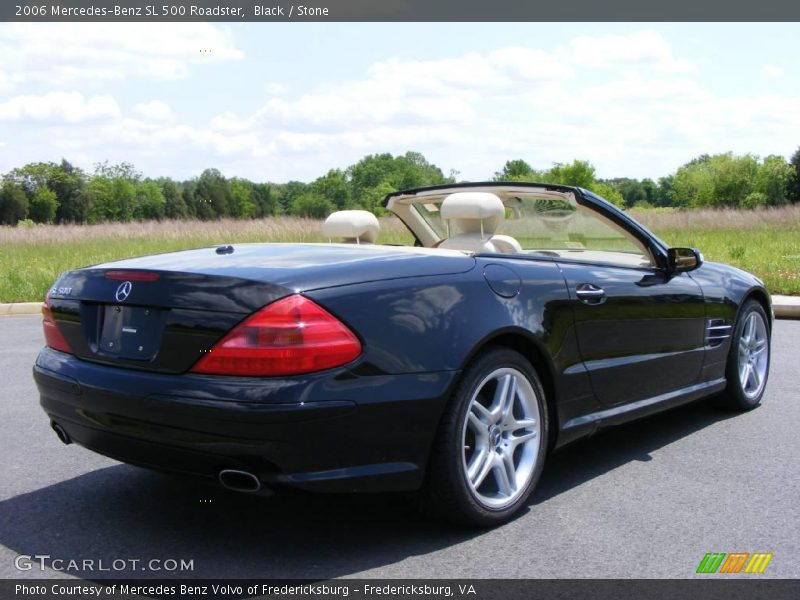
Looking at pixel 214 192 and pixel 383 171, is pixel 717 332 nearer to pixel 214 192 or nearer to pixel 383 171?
pixel 383 171

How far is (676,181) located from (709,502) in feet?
389

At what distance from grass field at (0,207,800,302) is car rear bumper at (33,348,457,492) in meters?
11.0

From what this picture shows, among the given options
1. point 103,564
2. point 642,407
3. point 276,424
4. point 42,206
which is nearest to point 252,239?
point 642,407

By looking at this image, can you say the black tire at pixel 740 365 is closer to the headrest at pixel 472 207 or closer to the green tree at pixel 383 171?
the headrest at pixel 472 207

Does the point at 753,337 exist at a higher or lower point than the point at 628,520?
higher

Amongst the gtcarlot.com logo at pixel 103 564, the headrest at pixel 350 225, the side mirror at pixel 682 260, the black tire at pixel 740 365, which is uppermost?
the headrest at pixel 350 225

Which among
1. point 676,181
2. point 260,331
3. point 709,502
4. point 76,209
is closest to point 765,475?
point 709,502

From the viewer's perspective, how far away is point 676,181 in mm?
116438

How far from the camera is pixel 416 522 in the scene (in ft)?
12.1

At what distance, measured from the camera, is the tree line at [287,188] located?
87000mm

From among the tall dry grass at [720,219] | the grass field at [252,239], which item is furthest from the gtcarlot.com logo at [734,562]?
the tall dry grass at [720,219]

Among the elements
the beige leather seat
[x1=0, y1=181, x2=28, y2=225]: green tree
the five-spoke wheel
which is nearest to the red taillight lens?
the five-spoke wheel

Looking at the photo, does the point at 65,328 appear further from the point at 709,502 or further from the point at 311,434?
the point at 709,502

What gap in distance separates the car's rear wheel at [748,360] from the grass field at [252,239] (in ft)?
25.3
